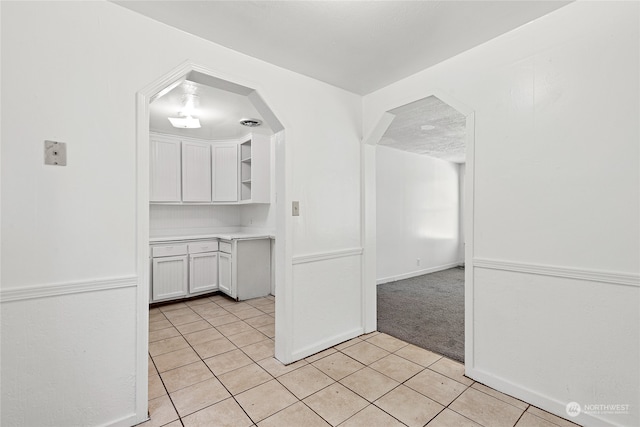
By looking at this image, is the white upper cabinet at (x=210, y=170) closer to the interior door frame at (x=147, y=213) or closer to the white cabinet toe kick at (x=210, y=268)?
the white cabinet toe kick at (x=210, y=268)

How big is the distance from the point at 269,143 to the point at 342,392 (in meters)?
3.60

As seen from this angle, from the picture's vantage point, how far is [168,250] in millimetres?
3994

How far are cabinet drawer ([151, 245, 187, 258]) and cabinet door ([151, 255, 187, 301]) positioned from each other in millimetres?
54

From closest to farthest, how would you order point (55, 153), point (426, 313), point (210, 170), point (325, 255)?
point (55, 153) → point (325, 255) → point (426, 313) → point (210, 170)

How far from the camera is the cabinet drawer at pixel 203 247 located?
4.23 meters

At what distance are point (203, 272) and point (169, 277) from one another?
1.50 ft

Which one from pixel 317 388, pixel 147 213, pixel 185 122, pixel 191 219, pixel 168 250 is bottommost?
pixel 317 388

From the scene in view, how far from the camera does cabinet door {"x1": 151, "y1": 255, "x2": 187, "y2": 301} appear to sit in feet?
A: 12.8

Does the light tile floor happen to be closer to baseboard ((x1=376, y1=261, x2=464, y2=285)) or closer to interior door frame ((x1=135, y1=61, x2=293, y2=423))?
interior door frame ((x1=135, y1=61, x2=293, y2=423))

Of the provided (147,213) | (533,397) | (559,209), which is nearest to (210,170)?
(147,213)

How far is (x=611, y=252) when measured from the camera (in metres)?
1.63

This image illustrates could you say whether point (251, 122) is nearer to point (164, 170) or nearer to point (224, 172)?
point (224, 172)

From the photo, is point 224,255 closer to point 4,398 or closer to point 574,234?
point 4,398

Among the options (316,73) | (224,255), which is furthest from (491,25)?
(224,255)
